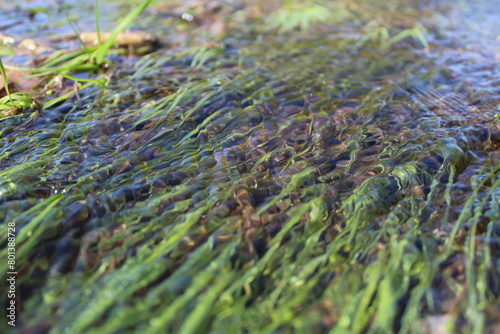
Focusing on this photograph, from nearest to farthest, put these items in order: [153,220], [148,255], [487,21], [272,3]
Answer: [148,255], [153,220], [487,21], [272,3]

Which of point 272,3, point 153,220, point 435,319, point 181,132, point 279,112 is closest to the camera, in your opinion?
Result: point 435,319

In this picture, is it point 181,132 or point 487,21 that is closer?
point 181,132

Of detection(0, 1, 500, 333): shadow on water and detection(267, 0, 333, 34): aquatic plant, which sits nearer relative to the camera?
detection(0, 1, 500, 333): shadow on water

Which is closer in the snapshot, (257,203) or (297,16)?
(257,203)

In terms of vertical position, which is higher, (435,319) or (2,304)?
(2,304)

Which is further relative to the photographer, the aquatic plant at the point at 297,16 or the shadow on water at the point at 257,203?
the aquatic plant at the point at 297,16

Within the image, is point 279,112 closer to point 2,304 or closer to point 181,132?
point 181,132

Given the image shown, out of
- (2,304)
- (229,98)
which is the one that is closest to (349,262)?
(2,304)

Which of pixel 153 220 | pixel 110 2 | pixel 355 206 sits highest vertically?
pixel 110 2
